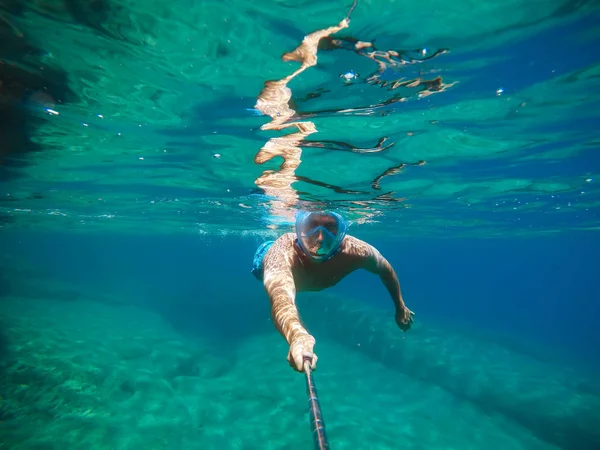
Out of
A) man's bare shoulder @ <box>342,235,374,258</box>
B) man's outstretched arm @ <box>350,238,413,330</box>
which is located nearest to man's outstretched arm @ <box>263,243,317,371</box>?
man's bare shoulder @ <box>342,235,374,258</box>

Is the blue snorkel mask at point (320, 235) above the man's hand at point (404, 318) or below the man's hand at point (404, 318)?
above

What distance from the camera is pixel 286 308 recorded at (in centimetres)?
329

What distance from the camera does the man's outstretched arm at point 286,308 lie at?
249 cm

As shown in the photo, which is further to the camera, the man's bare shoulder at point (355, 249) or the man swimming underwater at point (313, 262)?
the man's bare shoulder at point (355, 249)

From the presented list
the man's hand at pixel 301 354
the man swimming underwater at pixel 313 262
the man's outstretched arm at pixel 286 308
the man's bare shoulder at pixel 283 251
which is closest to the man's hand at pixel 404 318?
the man swimming underwater at pixel 313 262

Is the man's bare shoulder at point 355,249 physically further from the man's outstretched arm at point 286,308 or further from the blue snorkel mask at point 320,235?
the man's outstretched arm at point 286,308

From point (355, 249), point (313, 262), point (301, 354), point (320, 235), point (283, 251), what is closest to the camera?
point (301, 354)

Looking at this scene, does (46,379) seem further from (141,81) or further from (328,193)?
(328,193)

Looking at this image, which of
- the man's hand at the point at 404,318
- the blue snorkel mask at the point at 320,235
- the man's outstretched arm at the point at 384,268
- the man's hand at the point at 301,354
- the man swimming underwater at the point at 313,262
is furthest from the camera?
the man's hand at the point at 404,318

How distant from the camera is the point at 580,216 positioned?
24.4 meters

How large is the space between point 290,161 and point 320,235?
791 centimetres

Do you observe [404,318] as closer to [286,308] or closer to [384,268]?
[384,268]

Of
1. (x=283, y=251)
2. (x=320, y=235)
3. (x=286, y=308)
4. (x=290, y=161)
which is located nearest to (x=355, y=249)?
(x=320, y=235)

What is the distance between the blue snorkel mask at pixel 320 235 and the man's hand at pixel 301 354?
257cm
